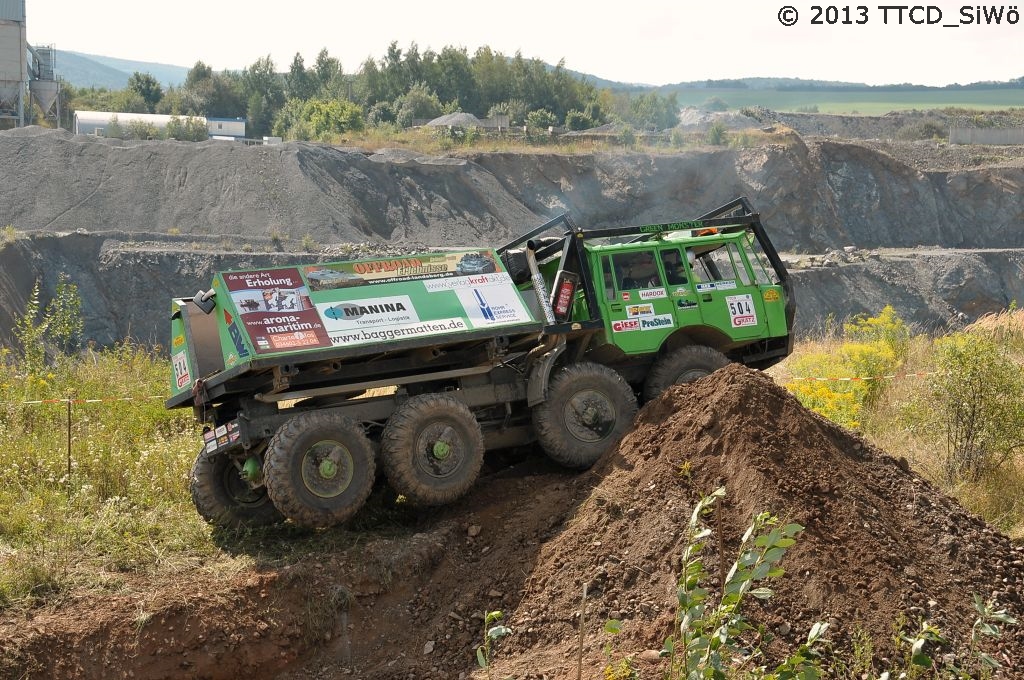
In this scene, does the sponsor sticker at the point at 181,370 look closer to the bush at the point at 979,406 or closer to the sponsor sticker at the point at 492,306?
the sponsor sticker at the point at 492,306

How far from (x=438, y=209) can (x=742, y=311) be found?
30030 millimetres

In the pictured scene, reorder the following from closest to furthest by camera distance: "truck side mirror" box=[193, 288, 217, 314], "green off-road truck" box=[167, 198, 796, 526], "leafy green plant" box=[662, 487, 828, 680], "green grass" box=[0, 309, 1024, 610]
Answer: "leafy green plant" box=[662, 487, 828, 680]
"green grass" box=[0, 309, 1024, 610]
"green off-road truck" box=[167, 198, 796, 526]
"truck side mirror" box=[193, 288, 217, 314]

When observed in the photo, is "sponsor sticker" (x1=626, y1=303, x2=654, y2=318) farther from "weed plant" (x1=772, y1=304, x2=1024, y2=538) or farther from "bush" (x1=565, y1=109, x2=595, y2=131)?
"bush" (x1=565, y1=109, x2=595, y2=131)

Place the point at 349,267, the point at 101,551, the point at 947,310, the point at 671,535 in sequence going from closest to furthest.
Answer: the point at 671,535
the point at 101,551
the point at 349,267
the point at 947,310

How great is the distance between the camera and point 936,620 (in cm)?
775

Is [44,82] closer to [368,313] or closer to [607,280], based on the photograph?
[607,280]

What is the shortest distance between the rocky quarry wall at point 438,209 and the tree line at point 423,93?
23495 millimetres

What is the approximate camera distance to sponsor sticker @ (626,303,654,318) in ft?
38.0

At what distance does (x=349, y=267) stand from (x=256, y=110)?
72356mm

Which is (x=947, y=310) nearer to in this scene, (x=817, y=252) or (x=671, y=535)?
(x=817, y=252)

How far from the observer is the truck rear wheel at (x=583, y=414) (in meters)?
10.8

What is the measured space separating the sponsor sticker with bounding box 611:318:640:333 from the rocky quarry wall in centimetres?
1672

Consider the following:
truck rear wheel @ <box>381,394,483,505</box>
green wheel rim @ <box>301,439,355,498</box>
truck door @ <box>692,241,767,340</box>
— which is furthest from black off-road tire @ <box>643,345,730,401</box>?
green wheel rim @ <box>301,439,355,498</box>

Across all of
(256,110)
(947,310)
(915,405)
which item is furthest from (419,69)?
(915,405)
